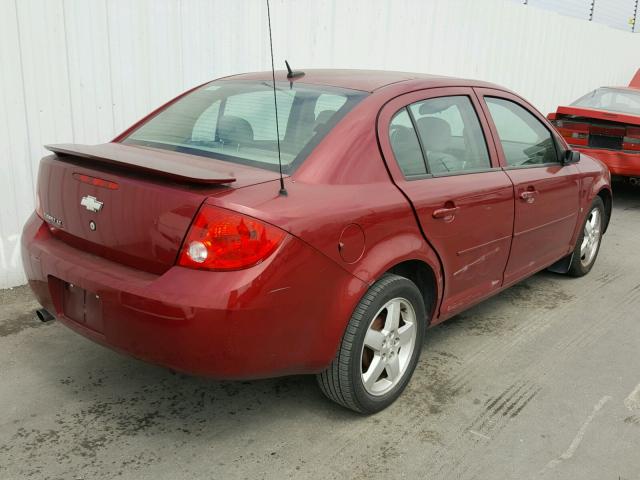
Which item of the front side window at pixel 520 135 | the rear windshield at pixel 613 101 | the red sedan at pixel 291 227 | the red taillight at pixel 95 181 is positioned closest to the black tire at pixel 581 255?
the front side window at pixel 520 135

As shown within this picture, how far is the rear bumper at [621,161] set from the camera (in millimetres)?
7781

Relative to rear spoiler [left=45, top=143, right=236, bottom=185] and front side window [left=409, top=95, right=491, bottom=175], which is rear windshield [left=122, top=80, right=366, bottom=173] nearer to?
rear spoiler [left=45, top=143, right=236, bottom=185]

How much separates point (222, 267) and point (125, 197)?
21.7 inches

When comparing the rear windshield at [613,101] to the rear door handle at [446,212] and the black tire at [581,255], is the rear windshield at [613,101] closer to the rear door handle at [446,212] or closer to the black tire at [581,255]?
the black tire at [581,255]

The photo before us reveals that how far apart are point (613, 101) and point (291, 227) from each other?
320 inches

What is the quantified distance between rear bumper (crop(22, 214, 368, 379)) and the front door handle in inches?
62.8

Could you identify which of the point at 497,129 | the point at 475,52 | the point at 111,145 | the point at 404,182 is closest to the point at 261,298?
the point at 404,182

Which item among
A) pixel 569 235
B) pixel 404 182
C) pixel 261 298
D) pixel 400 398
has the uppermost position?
pixel 404 182

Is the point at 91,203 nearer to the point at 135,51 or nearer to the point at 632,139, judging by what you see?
the point at 135,51

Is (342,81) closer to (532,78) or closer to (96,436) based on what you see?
(96,436)

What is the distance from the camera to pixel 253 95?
341 centimetres

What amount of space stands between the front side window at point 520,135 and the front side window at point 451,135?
237 millimetres

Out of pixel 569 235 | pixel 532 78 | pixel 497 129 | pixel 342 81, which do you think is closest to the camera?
pixel 342 81

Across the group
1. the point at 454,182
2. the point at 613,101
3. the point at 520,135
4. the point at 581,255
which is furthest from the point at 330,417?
the point at 613,101
